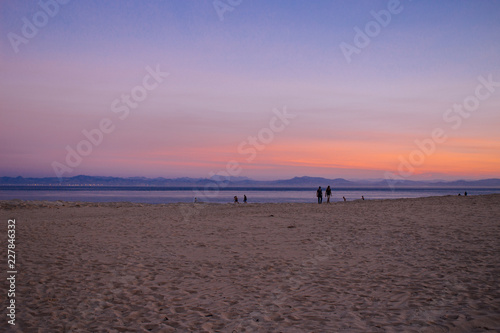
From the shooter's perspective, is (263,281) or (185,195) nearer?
(263,281)

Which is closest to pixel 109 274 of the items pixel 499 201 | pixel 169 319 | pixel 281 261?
pixel 169 319

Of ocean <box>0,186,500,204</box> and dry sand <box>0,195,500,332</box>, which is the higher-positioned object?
dry sand <box>0,195,500,332</box>

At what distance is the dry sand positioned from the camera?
587 centimetres

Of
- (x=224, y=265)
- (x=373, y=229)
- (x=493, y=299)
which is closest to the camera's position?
(x=493, y=299)

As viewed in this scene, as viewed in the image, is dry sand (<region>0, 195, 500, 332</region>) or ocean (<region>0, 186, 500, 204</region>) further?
ocean (<region>0, 186, 500, 204</region>)

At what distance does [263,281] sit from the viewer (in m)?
8.24

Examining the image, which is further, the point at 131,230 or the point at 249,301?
the point at 131,230

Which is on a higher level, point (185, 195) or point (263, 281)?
point (263, 281)

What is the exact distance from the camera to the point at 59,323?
19.4 feet

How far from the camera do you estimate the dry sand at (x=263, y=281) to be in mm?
5871

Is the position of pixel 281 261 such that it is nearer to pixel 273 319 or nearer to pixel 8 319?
pixel 273 319

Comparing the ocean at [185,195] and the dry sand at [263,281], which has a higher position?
the dry sand at [263,281]

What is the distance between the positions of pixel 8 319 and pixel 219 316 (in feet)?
11.8

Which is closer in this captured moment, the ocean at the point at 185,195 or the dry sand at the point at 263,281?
the dry sand at the point at 263,281
